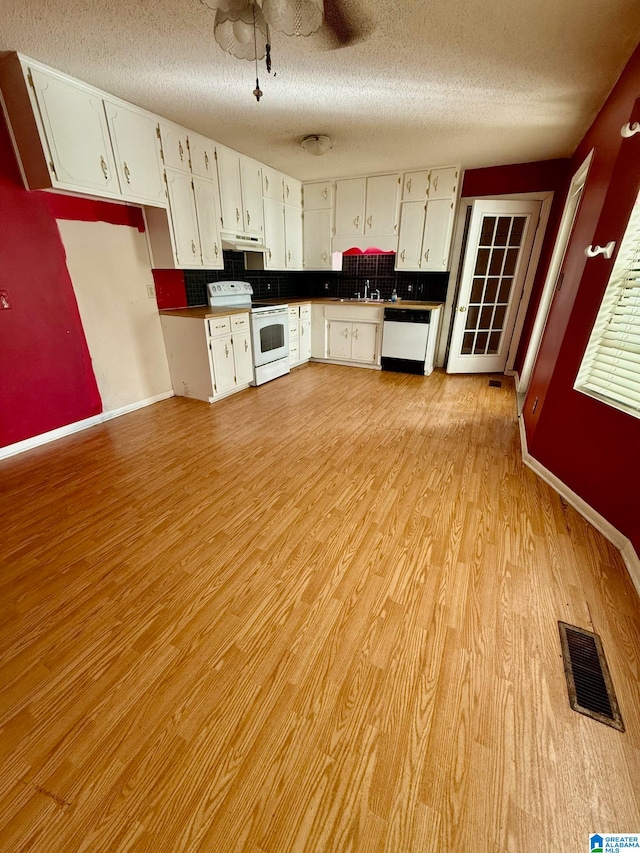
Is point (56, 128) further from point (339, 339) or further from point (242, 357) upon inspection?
point (339, 339)

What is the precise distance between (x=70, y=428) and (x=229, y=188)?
2.99 meters

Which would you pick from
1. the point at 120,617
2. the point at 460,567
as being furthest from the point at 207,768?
the point at 460,567

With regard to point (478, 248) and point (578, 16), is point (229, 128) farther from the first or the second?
point (478, 248)

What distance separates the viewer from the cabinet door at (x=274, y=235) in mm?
4477

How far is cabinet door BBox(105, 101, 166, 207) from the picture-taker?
2682mm

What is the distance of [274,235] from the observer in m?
4.65

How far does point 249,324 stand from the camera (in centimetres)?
398

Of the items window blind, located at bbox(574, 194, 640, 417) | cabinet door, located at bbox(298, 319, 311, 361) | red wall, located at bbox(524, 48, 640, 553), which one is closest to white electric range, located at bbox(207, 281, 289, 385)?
cabinet door, located at bbox(298, 319, 311, 361)

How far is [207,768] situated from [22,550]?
1.50 metres

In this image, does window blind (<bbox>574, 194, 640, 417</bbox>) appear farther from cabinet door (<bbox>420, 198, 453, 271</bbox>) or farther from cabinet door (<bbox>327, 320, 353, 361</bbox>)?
cabinet door (<bbox>327, 320, 353, 361</bbox>)

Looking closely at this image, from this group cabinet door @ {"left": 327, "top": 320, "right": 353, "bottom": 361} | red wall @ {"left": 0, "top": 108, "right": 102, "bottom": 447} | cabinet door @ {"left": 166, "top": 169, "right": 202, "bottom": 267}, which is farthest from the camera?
cabinet door @ {"left": 327, "top": 320, "right": 353, "bottom": 361}

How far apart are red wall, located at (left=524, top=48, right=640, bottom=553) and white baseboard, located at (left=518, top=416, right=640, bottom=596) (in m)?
0.03

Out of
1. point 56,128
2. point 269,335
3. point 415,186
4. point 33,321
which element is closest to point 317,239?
point 415,186

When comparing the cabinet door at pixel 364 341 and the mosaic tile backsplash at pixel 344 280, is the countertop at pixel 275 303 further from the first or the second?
the cabinet door at pixel 364 341
